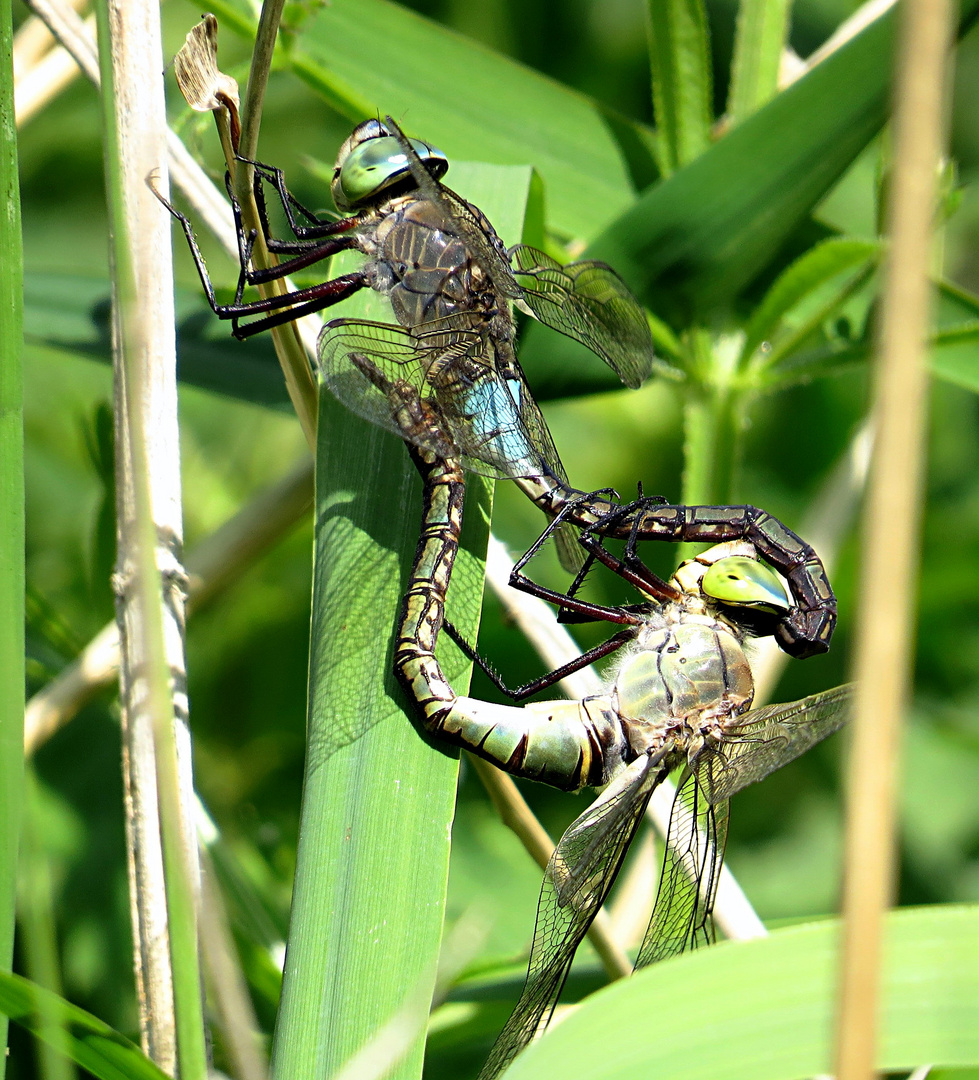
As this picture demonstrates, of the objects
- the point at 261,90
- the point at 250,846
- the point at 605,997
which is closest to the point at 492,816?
the point at 250,846

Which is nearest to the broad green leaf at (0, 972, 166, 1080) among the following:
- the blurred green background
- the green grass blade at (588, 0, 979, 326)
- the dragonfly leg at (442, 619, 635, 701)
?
the dragonfly leg at (442, 619, 635, 701)

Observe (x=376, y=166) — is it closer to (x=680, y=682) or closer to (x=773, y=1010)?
(x=680, y=682)

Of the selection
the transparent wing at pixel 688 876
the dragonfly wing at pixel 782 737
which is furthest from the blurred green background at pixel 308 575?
the dragonfly wing at pixel 782 737

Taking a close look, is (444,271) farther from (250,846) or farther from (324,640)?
(250,846)

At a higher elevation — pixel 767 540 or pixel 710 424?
pixel 710 424

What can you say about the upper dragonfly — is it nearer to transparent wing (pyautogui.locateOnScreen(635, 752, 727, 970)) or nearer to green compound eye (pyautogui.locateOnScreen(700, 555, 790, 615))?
green compound eye (pyautogui.locateOnScreen(700, 555, 790, 615))

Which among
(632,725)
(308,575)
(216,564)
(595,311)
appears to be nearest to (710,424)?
(595,311)

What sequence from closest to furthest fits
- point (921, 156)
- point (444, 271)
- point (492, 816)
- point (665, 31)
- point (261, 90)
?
1. point (921, 156)
2. point (261, 90)
3. point (444, 271)
4. point (665, 31)
5. point (492, 816)
